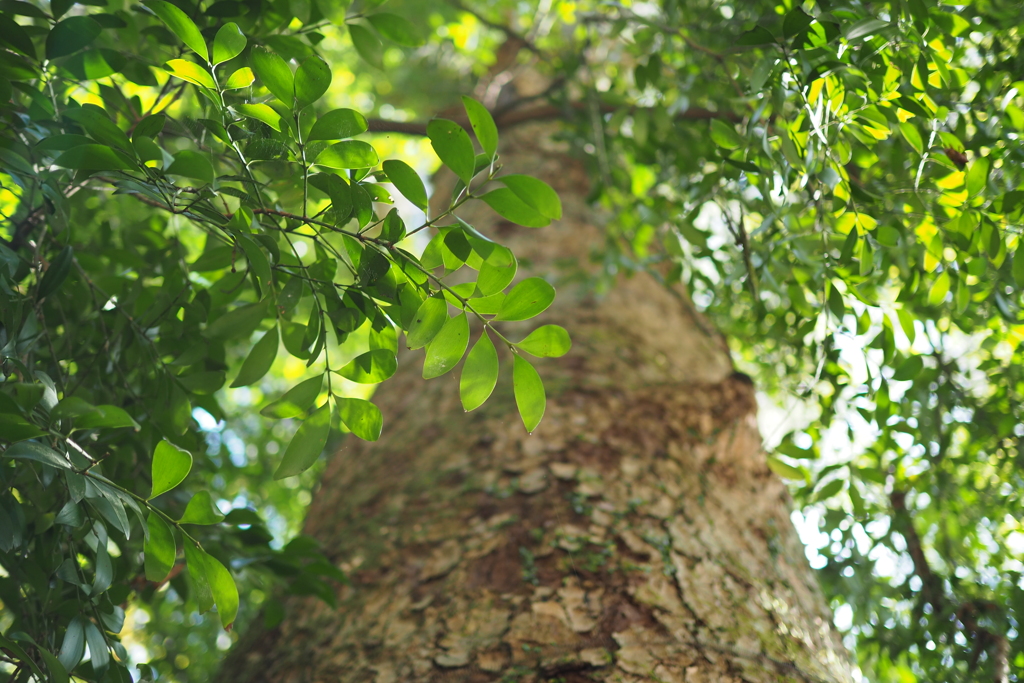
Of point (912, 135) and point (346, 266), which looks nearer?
point (346, 266)

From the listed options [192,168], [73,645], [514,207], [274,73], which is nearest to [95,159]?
[192,168]

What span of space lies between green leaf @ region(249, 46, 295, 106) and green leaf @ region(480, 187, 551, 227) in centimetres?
22

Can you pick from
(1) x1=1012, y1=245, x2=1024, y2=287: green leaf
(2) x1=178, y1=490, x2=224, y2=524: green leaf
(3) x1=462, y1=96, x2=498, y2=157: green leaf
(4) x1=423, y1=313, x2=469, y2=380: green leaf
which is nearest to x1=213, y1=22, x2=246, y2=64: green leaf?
(3) x1=462, y1=96, x2=498, y2=157: green leaf

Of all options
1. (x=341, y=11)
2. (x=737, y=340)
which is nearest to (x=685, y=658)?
(x=341, y=11)

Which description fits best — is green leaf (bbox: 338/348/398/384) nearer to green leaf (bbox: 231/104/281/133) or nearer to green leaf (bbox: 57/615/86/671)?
green leaf (bbox: 231/104/281/133)

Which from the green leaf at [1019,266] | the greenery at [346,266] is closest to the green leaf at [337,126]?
the greenery at [346,266]

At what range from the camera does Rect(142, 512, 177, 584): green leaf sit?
626mm

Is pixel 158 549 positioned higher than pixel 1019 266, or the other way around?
pixel 1019 266

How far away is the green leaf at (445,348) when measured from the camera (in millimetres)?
647

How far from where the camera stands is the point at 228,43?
604mm

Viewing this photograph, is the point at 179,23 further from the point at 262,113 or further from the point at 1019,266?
the point at 1019,266

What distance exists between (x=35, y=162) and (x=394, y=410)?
3.96ft

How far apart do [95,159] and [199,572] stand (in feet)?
1.43

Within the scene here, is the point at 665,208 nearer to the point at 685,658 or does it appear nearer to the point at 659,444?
the point at 659,444
